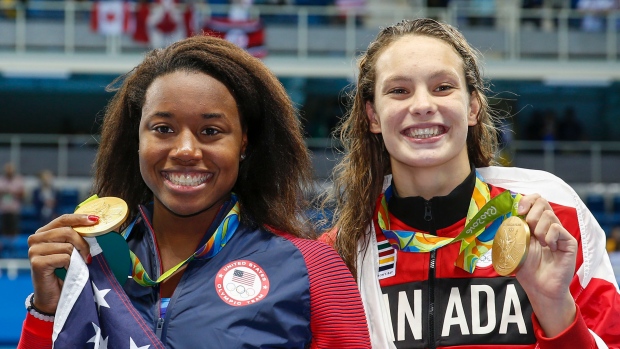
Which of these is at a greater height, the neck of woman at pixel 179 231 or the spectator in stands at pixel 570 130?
the neck of woman at pixel 179 231

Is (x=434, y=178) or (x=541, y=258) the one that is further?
(x=434, y=178)

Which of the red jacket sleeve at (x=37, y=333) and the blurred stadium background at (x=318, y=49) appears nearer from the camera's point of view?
the red jacket sleeve at (x=37, y=333)

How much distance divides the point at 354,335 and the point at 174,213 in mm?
532

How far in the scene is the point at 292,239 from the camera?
7.16ft

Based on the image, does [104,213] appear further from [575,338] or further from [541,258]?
[575,338]

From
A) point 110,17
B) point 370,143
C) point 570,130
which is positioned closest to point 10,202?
point 110,17

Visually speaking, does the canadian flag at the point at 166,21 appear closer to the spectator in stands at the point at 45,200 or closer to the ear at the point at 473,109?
the spectator in stands at the point at 45,200

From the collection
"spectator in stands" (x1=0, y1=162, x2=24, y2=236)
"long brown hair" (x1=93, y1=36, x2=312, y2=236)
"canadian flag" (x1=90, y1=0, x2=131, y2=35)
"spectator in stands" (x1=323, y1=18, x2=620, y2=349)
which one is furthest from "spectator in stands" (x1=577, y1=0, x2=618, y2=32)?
"long brown hair" (x1=93, y1=36, x2=312, y2=236)

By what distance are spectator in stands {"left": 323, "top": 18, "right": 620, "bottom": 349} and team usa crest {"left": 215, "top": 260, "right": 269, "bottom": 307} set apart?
1.20 feet

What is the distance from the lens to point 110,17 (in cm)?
1252

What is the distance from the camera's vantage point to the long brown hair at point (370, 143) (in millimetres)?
2484

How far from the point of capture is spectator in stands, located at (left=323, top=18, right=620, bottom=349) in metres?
2.12

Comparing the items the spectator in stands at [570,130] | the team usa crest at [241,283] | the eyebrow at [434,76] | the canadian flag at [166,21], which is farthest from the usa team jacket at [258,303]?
the spectator in stands at [570,130]

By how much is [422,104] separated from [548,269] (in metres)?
0.52
